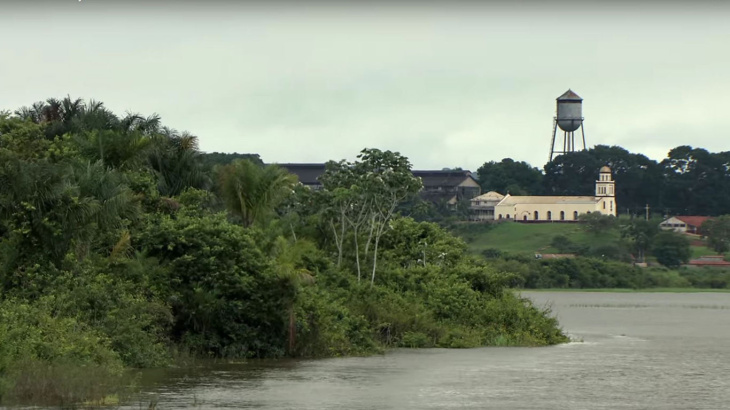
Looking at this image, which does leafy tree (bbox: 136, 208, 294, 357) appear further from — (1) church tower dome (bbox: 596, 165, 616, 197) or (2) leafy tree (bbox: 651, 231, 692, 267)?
(1) church tower dome (bbox: 596, 165, 616, 197)

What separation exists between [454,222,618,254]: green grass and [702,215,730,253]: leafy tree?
1091 centimetres

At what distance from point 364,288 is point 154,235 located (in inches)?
430

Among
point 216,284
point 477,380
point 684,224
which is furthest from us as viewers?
point 684,224

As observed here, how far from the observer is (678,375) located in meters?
41.7

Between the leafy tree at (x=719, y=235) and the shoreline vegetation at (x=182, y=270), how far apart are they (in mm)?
103439

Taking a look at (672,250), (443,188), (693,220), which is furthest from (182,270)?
(443,188)

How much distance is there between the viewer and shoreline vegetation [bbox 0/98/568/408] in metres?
34.7

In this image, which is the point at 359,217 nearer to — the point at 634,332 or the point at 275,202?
the point at 275,202

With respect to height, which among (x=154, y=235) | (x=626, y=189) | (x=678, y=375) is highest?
(x=626, y=189)

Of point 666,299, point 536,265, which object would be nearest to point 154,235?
point 666,299

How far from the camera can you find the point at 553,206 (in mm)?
184625

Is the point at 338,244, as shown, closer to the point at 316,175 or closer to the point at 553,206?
the point at 316,175

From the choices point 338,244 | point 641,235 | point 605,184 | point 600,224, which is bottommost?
point 338,244

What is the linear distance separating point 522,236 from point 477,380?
129 m
